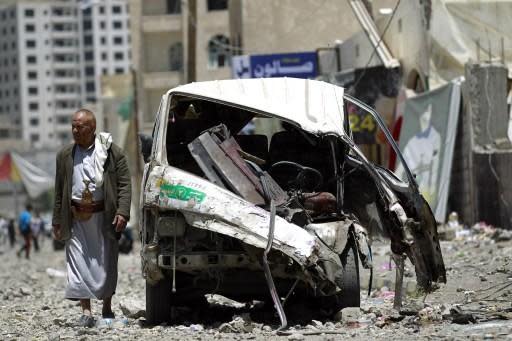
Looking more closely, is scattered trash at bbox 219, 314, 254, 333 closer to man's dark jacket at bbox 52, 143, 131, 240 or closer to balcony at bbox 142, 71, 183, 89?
man's dark jacket at bbox 52, 143, 131, 240

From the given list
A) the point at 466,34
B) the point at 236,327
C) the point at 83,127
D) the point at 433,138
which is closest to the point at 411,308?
the point at 236,327

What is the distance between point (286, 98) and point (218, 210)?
1.29 metres

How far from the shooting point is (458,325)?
8.27m

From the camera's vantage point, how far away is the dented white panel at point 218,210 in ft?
27.4

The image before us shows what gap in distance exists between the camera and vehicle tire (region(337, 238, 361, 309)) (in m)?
8.84

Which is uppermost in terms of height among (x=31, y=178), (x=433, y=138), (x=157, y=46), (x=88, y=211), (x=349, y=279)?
(x=157, y=46)

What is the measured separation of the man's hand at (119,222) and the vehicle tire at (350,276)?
187cm

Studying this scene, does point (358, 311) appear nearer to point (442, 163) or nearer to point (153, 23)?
point (442, 163)

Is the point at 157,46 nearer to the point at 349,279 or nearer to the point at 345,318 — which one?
the point at 345,318

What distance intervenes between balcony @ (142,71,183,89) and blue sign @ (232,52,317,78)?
3483 centimetres

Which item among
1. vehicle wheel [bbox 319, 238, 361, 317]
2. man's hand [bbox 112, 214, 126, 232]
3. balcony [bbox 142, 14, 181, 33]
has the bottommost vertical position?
vehicle wheel [bbox 319, 238, 361, 317]

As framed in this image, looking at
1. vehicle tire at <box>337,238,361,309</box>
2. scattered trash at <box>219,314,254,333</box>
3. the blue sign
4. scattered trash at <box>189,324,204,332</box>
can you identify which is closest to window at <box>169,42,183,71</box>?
the blue sign

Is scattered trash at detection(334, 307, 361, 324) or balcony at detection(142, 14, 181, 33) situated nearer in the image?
scattered trash at detection(334, 307, 361, 324)

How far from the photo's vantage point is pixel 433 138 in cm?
2080
